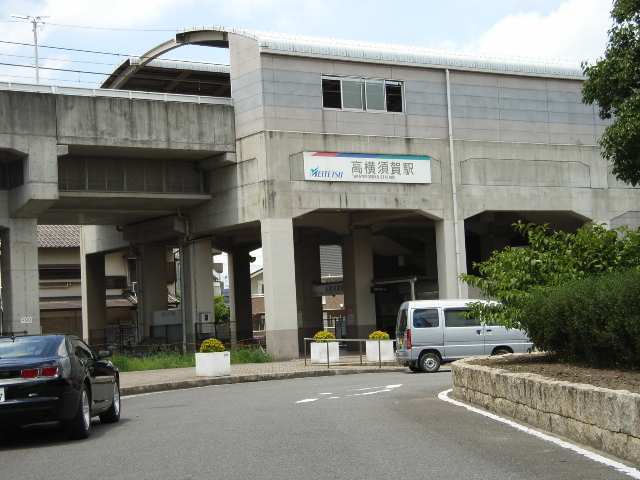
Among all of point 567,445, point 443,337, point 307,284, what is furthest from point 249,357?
point 567,445

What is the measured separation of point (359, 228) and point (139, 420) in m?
31.1

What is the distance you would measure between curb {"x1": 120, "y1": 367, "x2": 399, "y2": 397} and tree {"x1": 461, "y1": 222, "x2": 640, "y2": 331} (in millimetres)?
10037

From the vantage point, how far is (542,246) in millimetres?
18453

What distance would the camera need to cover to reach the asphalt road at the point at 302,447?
9.19 meters

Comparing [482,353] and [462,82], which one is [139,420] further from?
[462,82]

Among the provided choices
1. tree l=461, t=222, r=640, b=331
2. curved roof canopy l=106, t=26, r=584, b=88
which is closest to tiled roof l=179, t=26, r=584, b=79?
curved roof canopy l=106, t=26, r=584, b=88

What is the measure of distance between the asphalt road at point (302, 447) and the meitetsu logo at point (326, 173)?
2080 centimetres

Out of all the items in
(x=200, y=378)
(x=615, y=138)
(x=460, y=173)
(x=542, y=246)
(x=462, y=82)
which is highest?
(x=462, y=82)

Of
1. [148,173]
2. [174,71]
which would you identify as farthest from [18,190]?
[174,71]

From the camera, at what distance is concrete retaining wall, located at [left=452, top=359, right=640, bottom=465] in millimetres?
9242

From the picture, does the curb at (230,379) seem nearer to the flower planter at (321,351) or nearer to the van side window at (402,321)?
the van side window at (402,321)

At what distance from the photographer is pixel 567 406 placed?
1093 cm

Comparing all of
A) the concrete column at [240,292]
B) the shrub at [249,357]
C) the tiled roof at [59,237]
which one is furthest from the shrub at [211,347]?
the tiled roof at [59,237]

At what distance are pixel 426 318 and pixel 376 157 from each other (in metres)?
12.2
